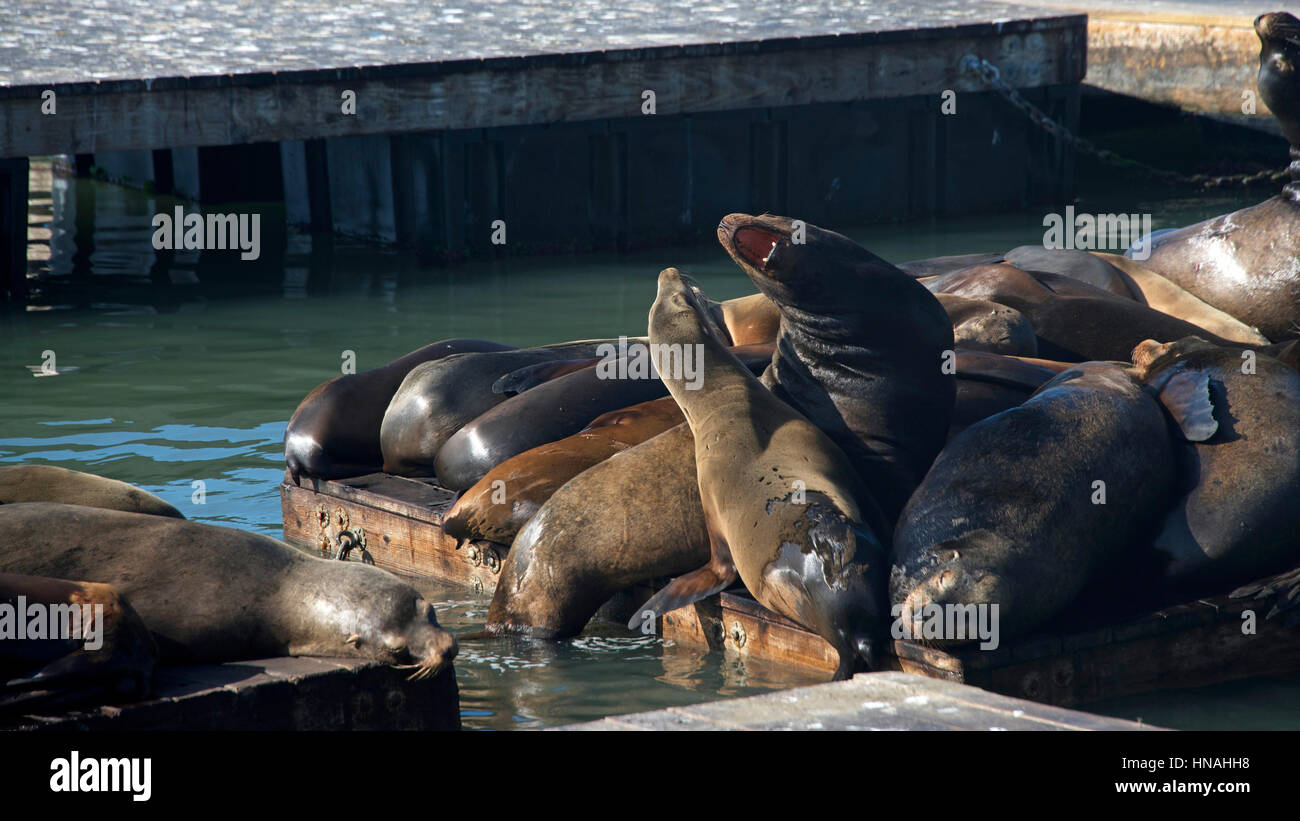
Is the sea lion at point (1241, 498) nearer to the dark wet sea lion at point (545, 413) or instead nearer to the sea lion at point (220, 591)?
the dark wet sea lion at point (545, 413)

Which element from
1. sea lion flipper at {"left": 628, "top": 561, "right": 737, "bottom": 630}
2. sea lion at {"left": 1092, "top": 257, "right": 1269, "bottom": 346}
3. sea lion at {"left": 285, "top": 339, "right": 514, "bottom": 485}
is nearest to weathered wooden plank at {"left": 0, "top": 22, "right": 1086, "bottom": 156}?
sea lion at {"left": 285, "top": 339, "right": 514, "bottom": 485}

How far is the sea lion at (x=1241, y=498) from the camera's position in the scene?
203 inches

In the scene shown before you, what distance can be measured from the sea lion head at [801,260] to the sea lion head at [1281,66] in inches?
126

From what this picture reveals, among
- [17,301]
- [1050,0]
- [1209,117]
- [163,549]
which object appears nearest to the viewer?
[163,549]

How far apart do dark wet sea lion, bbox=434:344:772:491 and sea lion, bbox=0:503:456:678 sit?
81.0 inches

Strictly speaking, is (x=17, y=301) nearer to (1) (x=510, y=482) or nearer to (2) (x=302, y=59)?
(2) (x=302, y=59)

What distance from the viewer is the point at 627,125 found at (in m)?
14.6

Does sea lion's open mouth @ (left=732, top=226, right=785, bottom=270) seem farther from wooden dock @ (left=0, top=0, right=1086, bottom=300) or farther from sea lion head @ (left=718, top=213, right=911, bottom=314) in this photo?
wooden dock @ (left=0, top=0, right=1086, bottom=300)

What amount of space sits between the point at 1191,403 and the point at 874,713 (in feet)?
8.98

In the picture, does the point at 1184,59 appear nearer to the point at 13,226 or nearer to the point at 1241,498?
the point at 13,226

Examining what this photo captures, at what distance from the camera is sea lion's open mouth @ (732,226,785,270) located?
5543 millimetres
